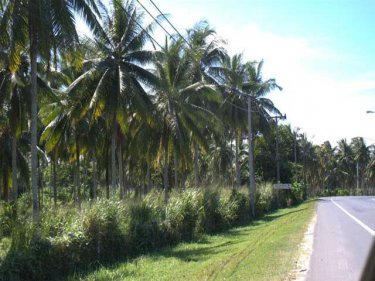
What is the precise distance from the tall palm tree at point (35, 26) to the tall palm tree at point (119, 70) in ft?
21.6

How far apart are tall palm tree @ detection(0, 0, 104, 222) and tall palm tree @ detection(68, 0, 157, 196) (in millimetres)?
6594

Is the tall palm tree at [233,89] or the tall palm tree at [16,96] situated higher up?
the tall palm tree at [233,89]

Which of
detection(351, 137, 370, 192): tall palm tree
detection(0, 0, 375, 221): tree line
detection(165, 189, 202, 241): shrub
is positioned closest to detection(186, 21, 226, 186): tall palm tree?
detection(0, 0, 375, 221): tree line

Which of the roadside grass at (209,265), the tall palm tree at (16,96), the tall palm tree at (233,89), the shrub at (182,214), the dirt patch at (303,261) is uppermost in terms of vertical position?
the tall palm tree at (233,89)

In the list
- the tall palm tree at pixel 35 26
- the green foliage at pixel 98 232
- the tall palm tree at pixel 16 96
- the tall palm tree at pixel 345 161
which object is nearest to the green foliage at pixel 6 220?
the green foliage at pixel 98 232

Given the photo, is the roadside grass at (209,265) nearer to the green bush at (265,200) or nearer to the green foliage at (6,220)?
the green foliage at (6,220)

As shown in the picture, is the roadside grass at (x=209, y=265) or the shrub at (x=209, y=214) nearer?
the roadside grass at (x=209, y=265)

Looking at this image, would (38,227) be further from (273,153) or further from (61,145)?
(273,153)

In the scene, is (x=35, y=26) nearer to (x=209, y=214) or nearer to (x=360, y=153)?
(x=209, y=214)

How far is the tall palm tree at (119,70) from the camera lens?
25406 mm

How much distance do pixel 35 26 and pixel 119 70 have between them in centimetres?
890

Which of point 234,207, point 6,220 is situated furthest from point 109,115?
point 234,207

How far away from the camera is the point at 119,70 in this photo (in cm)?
2627

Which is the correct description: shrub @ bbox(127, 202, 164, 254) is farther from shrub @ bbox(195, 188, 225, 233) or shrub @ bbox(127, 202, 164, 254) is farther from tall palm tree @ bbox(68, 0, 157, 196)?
tall palm tree @ bbox(68, 0, 157, 196)
